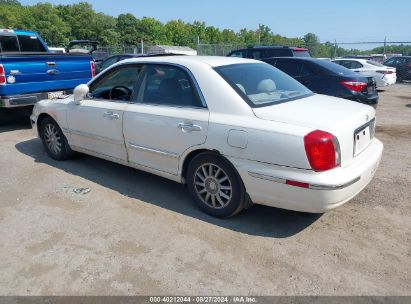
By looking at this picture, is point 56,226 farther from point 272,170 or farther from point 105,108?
point 272,170

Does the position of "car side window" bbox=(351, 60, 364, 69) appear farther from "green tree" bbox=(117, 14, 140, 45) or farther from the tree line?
"green tree" bbox=(117, 14, 140, 45)

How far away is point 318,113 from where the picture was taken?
3396mm

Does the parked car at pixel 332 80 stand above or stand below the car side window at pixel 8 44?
below

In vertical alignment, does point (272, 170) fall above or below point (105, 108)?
below

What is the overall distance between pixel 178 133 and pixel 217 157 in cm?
51

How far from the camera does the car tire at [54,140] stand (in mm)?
5406

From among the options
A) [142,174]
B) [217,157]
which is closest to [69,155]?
[142,174]

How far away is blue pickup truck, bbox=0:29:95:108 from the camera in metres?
6.66

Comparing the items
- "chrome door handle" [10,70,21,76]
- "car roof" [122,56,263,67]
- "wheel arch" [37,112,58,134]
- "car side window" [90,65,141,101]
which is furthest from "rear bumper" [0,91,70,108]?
"car roof" [122,56,263,67]

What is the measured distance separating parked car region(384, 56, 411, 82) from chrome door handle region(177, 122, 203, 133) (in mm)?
19310

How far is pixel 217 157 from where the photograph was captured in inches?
139

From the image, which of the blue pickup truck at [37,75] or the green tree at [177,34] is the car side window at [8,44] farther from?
the green tree at [177,34]

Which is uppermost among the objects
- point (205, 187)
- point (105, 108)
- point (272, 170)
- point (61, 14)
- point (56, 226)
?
point (61, 14)

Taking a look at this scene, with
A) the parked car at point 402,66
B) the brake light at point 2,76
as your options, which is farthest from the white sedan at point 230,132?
the parked car at point 402,66
